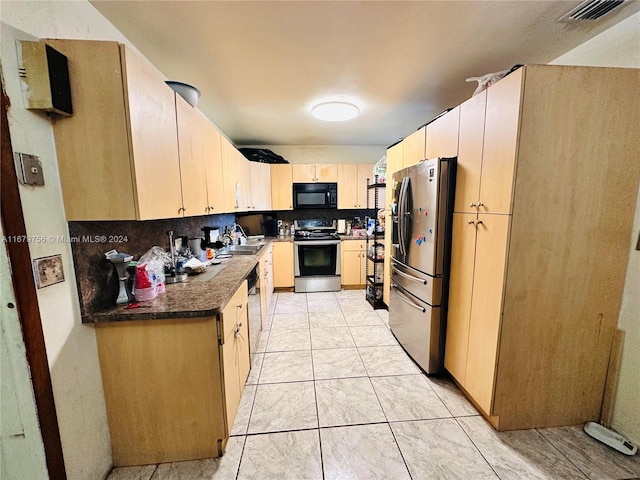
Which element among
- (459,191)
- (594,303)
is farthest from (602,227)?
(459,191)

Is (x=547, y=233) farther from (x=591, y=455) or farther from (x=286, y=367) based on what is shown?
(x=286, y=367)

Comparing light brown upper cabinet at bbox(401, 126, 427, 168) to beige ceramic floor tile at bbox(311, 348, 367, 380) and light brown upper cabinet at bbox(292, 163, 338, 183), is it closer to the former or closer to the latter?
light brown upper cabinet at bbox(292, 163, 338, 183)

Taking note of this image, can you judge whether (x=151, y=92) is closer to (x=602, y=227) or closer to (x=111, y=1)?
(x=111, y=1)

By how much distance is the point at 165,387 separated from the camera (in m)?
1.29

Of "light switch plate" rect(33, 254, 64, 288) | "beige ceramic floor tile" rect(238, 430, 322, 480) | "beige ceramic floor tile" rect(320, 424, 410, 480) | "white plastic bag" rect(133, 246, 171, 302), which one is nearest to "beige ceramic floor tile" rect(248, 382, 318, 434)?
"beige ceramic floor tile" rect(238, 430, 322, 480)

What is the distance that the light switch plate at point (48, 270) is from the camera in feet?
3.14

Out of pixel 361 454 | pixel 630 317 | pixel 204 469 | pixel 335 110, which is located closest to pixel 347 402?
pixel 361 454

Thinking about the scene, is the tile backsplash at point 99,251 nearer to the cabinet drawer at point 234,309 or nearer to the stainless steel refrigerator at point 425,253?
the cabinet drawer at point 234,309

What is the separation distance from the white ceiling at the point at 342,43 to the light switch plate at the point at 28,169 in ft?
3.16

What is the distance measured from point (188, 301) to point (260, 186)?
9.23ft

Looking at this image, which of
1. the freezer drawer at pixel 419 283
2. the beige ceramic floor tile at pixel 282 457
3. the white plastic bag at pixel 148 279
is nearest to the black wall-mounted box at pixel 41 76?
the white plastic bag at pixel 148 279

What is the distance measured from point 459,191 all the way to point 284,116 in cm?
219

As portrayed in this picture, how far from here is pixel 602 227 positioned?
139 cm

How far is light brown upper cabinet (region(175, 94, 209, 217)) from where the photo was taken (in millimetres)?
1554
